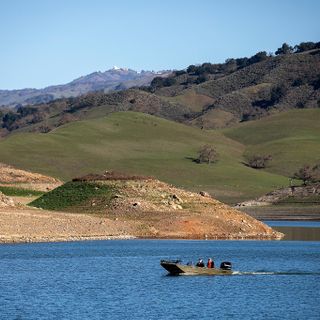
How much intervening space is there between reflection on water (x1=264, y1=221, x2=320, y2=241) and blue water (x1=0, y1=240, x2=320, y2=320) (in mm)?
13068

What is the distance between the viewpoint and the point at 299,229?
359ft

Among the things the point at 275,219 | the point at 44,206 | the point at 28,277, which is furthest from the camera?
the point at 275,219

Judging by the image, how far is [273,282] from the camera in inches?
2349

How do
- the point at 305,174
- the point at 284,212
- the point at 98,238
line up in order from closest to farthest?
the point at 98,238 < the point at 284,212 < the point at 305,174

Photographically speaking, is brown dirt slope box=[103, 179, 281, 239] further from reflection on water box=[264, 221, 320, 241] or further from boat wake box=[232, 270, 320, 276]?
boat wake box=[232, 270, 320, 276]

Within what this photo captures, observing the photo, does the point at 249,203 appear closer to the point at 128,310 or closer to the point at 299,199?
the point at 299,199

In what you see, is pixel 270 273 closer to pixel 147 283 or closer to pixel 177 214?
pixel 147 283

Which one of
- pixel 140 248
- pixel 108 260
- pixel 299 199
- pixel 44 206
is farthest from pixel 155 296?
pixel 299 199

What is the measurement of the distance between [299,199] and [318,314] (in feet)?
377

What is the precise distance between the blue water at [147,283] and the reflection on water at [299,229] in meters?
13.1

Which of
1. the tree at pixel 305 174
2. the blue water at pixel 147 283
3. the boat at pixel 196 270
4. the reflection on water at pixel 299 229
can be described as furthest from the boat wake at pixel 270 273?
the tree at pixel 305 174

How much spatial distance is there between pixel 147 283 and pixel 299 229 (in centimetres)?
5283

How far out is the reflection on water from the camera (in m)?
95.9

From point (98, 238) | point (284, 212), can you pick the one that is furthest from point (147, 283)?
point (284, 212)
